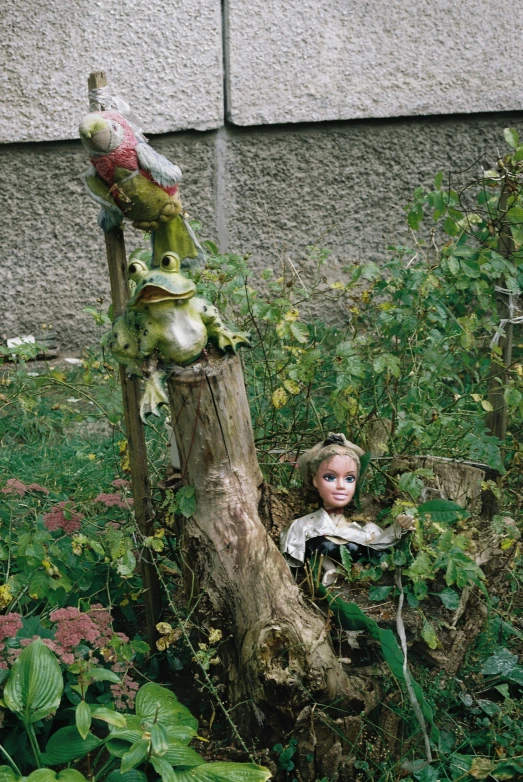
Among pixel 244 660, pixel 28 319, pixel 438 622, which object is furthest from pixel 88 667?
pixel 28 319

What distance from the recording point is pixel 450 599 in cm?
274

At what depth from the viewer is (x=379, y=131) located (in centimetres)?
521

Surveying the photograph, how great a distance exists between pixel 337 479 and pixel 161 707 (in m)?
0.84

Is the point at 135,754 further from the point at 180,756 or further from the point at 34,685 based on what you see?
the point at 34,685

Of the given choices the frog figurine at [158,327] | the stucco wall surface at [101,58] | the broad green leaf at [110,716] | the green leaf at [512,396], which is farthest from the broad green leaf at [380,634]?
the stucco wall surface at [101,58]

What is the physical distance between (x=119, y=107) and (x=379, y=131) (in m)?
3.02

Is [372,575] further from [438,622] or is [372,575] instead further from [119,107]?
[119,107]

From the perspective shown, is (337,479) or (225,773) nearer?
(225,773)

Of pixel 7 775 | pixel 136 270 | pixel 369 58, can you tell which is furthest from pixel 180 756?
pixel 369 58

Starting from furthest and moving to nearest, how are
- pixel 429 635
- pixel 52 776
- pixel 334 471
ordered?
1. pixel 334 471
2. pixel 429 635
3. pixel 52 776

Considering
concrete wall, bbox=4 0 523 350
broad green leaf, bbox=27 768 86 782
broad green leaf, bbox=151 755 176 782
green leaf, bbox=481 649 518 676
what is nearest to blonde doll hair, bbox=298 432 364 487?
green leaf, bbox=481 649 518 676

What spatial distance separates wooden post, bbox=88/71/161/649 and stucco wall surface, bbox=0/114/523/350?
2462 mm

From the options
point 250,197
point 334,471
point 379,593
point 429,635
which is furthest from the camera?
point 250,197

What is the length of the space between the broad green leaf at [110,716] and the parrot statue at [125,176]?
120 centimetres
